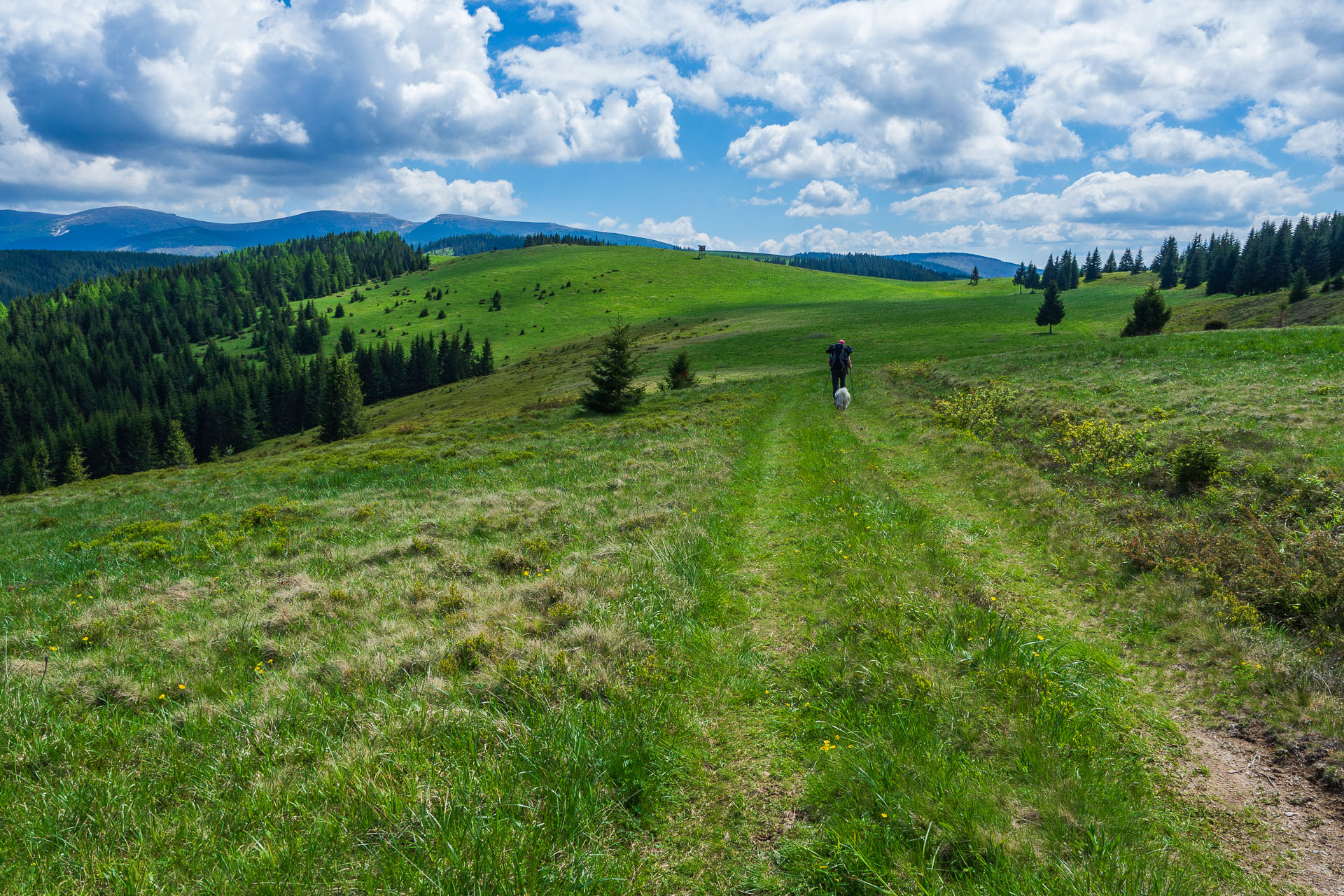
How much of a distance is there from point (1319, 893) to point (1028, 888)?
79.7 inches

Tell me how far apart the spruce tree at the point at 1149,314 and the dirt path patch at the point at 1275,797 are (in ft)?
252

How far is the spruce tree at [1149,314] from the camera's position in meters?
62.8

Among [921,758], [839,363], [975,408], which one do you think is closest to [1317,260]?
[839,363]

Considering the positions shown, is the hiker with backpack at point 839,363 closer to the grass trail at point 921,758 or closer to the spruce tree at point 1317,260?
the grass trail at point 921,758

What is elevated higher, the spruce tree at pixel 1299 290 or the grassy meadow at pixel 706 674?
the spruce tree at pixel 1299 290

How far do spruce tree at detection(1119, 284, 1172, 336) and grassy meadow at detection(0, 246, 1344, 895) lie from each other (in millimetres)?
60164

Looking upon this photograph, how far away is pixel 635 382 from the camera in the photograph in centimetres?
5738

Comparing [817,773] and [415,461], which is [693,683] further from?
[415,461]

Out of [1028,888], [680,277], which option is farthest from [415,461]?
[680,277]

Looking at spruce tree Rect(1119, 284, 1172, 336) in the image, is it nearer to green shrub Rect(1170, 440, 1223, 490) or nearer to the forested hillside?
green shrub Rect(1170, 440, 1223, 490)

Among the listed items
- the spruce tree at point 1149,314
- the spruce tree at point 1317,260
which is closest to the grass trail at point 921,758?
the spruce tree at point 1149,314

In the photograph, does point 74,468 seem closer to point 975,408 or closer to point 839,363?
point 839,363

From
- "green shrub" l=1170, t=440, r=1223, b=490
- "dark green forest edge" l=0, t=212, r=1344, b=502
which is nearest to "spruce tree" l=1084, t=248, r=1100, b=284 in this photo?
"dark green forest edge" l=0, t=212, r=1344, b=502

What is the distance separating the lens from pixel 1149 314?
63094 millimetres
